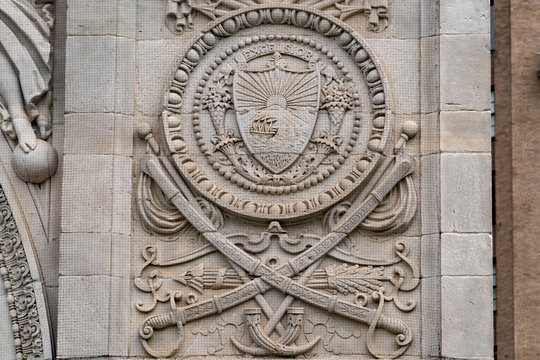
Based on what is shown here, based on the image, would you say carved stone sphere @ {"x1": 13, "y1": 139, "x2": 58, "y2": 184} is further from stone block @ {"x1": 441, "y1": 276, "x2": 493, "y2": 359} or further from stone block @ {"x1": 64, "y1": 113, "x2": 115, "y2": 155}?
stone block @ {"x1": 441, "y1": 276, "x2": 493, "y2": 359}

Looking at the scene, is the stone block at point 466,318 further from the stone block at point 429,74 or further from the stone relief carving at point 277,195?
the stone block at point 429,74

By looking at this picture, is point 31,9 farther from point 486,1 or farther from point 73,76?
point 486,1

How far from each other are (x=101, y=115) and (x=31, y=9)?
1460mm

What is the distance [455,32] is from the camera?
47.5 ft

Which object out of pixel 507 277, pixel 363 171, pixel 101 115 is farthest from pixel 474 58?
pixel 507 277

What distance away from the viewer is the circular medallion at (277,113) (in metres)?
14.4

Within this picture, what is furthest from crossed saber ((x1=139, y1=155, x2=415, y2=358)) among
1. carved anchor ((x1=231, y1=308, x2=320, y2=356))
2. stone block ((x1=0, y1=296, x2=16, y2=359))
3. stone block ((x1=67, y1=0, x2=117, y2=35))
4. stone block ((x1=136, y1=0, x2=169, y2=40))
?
stone block ((x1=67, y1=0, x2=117, y2=35))

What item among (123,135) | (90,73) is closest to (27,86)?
(90,73)

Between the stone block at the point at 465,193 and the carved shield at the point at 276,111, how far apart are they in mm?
1335

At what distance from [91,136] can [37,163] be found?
63 cm

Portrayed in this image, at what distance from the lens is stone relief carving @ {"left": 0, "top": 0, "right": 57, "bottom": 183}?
582 inches

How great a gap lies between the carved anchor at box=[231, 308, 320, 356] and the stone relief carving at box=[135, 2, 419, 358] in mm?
15

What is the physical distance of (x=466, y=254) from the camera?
1410 cm

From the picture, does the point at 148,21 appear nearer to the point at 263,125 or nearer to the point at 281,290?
the point at 263,125
